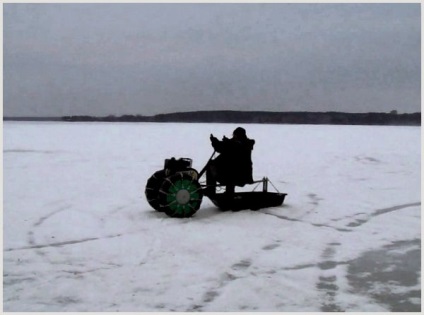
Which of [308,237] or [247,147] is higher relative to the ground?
[247,147]

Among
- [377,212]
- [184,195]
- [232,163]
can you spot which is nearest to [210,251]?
[184,195]

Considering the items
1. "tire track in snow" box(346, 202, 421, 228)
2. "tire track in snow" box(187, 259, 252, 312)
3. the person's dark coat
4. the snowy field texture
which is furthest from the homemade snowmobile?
"tire track in snow" box(187, 259, 252, 312)

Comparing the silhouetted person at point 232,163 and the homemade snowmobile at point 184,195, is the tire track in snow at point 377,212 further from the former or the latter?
the silhouetted person at point 232,163

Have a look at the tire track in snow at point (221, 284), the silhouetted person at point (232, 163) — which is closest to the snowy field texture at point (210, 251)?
the tire track in snow at point (221, 284)

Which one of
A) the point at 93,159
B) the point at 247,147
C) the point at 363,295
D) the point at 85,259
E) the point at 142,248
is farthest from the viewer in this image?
the point at 93,159

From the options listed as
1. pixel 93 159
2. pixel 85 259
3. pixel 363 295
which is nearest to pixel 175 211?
pixel 85 259

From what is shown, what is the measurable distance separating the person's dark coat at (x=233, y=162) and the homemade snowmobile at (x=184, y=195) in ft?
0.87

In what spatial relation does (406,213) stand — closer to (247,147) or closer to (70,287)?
(247,147)

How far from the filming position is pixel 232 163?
7621 mm

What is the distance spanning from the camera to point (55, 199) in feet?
29.1

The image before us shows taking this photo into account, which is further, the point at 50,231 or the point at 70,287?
the point at 50,231

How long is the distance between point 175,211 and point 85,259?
2.05 m

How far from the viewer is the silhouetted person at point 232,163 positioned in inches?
298

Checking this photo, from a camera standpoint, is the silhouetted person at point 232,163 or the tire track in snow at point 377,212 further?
the silhouetted person at point 232,163
